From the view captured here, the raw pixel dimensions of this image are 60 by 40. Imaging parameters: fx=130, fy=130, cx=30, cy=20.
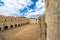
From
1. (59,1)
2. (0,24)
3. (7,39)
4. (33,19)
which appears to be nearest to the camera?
(59,1)

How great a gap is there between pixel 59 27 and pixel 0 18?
19.9m

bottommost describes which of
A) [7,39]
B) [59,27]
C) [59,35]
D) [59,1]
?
[7,39]

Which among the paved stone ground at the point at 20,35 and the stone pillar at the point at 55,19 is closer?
the stone pillar at the point at 55,19

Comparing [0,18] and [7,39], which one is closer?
[7,39]

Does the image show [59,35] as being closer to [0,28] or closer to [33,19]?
[0,28]

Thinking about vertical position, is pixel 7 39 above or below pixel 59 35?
below

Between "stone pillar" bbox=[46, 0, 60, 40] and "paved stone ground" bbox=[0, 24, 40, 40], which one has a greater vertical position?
"stone pillar" bbox=[46, 0, 60, 40]

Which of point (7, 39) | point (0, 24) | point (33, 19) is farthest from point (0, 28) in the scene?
point (33, 19)

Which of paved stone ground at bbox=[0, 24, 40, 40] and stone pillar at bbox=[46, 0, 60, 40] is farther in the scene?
paved stone ground at bbox=[0, 24, 40, 40]

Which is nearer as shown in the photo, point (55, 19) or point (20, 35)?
point (55, 19)

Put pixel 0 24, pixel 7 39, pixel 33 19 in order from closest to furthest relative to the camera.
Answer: pixel 7 39, pixel 0 24, pixel 33 19

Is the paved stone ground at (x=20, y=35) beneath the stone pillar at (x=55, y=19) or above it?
beneath

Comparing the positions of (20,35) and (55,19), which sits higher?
(55,19)

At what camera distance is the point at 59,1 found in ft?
6.36
